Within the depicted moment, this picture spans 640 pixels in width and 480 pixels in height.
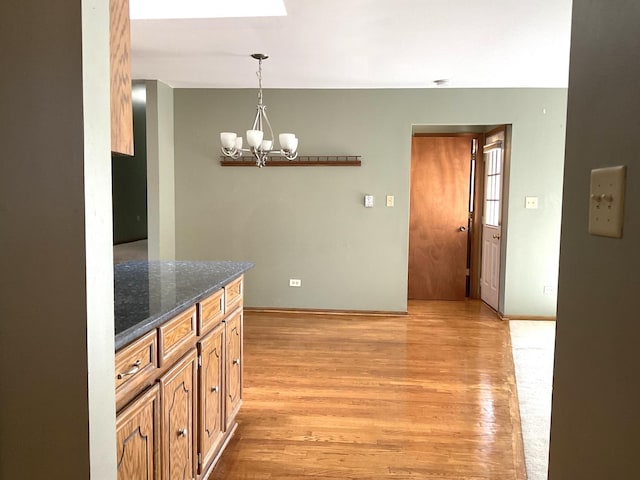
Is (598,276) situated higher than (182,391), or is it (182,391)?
(598,276)

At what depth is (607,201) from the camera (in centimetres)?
70

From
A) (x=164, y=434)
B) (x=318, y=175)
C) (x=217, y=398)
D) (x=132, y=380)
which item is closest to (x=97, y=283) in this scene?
(x=132, y=380)

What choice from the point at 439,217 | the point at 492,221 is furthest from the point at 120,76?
the point at 439,217

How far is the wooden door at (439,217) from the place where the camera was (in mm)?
5766

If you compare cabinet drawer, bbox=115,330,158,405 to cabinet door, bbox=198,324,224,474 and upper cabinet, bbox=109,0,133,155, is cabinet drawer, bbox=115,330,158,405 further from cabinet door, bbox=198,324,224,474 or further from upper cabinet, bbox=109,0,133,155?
upper cabinet, bbox=109,0,133,155

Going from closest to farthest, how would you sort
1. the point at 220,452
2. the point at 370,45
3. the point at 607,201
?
the point at 607,201
the point at 220,452
the point at 370,45

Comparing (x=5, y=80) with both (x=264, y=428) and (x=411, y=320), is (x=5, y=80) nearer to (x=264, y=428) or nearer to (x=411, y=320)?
(x=264, y=428)

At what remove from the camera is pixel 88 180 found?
908mm

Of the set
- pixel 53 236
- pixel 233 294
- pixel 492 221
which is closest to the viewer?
pixel 53 236

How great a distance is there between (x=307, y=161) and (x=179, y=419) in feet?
11.7

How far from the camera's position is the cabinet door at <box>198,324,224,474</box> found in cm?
201

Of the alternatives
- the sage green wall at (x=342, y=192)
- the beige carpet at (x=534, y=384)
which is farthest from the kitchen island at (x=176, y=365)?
the sage green wall at (x=342, y=192)

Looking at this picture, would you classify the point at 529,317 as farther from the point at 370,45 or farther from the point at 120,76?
the point at 120,76

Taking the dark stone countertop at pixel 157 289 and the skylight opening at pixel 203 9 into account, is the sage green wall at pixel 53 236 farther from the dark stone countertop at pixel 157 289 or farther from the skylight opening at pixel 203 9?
the skylight opening at pixel 203 9
